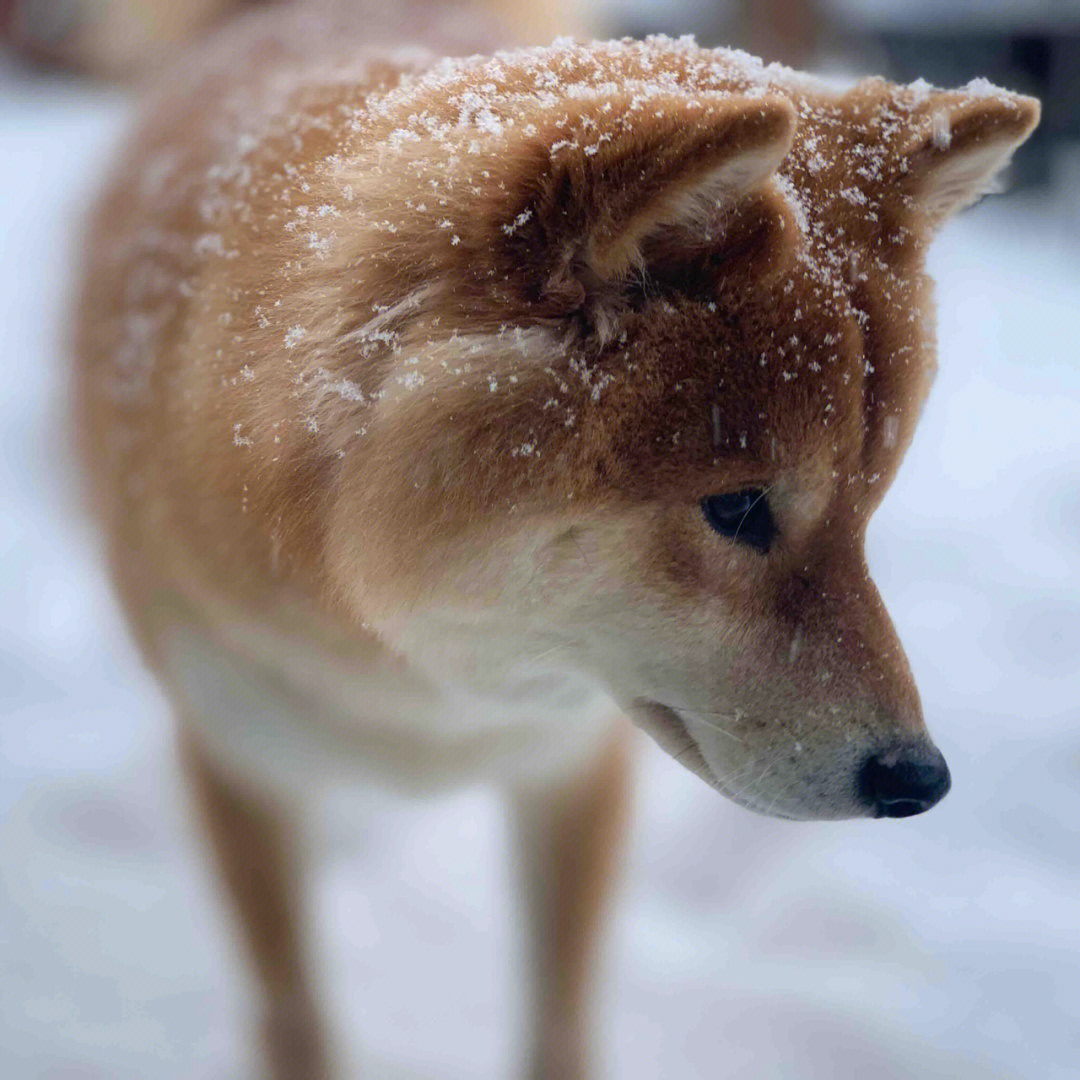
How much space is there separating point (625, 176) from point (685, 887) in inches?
56.6

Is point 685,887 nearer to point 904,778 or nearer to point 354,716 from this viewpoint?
point 354,716

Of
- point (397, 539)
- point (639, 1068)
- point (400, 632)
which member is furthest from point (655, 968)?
point (397, 539)

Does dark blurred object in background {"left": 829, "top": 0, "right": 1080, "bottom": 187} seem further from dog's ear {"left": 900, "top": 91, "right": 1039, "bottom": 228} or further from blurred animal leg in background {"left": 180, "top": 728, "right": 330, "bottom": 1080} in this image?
blurred animal leg in background {"left": 180, "top": 728, "right": 330, "bottom": 1080}

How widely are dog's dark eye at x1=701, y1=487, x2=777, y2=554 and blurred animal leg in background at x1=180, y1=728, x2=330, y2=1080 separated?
82 centimetres

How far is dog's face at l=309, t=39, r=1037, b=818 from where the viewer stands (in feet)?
2.96

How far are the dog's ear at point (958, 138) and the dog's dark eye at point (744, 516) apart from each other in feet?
0.97

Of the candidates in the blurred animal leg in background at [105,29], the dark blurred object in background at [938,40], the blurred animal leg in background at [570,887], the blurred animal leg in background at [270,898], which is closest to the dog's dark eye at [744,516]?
the blurred animal leg in background at [570,887]

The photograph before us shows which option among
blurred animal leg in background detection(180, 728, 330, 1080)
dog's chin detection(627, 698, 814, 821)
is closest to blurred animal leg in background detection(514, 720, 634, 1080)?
blurred animal leg in background detection(180, 728, 330, 1080)

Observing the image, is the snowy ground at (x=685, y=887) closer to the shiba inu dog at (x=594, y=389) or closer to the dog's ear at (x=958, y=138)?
the dog's ear at (x=958, y=138)

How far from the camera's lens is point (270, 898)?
1641 mm

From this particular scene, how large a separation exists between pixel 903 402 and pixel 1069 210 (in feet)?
9.71

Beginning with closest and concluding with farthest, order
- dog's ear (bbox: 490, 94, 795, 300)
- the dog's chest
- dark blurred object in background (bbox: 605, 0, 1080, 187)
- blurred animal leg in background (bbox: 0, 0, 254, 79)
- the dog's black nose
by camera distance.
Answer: dog's ear (bbox: 490, 94, 795, 300)
the dog's black nose
the dog's chest
blurred animal leg in background (bbox: 0, 0, 254, 79)
dark blurred object in background (bbox: 605, 0, 1080, 187)

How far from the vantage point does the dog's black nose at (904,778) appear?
1.03 meters

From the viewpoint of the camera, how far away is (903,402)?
104 cm
